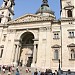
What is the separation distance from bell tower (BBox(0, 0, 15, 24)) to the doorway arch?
666 centimetres

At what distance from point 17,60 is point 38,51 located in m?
5.19

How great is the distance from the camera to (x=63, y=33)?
32312 mm

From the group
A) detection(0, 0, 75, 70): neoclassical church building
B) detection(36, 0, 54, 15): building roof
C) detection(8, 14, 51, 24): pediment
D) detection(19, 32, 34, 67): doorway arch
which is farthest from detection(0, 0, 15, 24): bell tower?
detection(36, 0, 54, 15): building roof

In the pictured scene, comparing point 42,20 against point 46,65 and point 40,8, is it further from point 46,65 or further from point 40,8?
point 40,8

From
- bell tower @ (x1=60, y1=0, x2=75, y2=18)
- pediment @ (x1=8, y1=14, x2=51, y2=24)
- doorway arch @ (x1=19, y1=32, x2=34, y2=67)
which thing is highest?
bell tower @ (x1=60, y1=0, x2=75, y2=18)

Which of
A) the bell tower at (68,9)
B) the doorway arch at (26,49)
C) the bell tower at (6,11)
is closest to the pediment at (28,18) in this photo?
the doorway arch at (26,49)

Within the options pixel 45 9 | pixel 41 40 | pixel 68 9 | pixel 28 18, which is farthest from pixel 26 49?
pixel 45 9

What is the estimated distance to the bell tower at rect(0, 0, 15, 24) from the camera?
40.0 m

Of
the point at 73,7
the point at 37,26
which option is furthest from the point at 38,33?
the point at 73,7

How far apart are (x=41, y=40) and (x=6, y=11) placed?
1387cm

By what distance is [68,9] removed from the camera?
3481 centimetres

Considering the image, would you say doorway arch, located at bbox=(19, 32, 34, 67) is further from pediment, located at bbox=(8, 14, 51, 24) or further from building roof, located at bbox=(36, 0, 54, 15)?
building roof, located at bbox=(36, 0, 54, 15)

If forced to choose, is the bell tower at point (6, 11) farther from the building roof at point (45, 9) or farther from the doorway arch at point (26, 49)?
the building roof at point (45, 9)

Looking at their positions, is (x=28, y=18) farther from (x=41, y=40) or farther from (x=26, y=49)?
(x=26, y=49)
